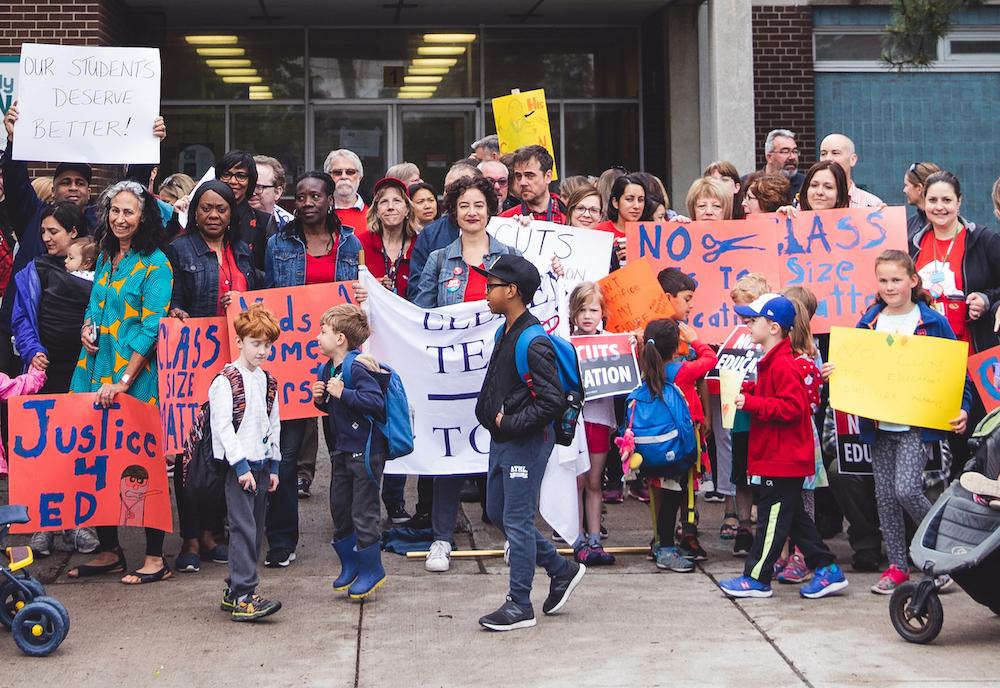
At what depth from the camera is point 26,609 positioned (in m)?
5.73

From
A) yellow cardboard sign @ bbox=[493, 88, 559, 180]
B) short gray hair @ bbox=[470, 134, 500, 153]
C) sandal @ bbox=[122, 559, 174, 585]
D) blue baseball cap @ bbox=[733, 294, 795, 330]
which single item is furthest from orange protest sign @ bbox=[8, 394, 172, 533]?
yellow cardboard sign @ bbox=[493, 88, 559, 180]

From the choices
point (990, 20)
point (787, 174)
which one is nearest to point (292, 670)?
point (787, 174)

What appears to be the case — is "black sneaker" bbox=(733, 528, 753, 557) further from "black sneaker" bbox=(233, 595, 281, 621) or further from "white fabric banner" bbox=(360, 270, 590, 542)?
"black sneaker" bbox=(233, 595, 281, 621)

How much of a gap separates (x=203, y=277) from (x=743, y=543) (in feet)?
10.9

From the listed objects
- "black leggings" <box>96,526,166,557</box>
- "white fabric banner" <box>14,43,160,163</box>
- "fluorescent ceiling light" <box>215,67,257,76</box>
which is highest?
"fluorescent ceiling light" <box>215,67,257,76</box>

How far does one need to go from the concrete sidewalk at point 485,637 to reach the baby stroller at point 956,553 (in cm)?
13

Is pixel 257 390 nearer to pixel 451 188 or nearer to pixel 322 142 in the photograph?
pixel 451 188

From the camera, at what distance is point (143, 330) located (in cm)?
704

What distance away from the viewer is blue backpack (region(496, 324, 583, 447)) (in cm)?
609

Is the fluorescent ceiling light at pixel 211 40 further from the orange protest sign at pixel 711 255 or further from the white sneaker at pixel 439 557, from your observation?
the white sneaker at pixel 439 557

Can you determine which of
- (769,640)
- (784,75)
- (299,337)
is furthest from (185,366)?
(784,75)

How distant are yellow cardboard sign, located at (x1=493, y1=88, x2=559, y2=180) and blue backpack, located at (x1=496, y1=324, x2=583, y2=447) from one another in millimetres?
4398

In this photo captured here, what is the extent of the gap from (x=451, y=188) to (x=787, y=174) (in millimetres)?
2835

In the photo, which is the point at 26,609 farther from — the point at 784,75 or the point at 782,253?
the point at 784,75
